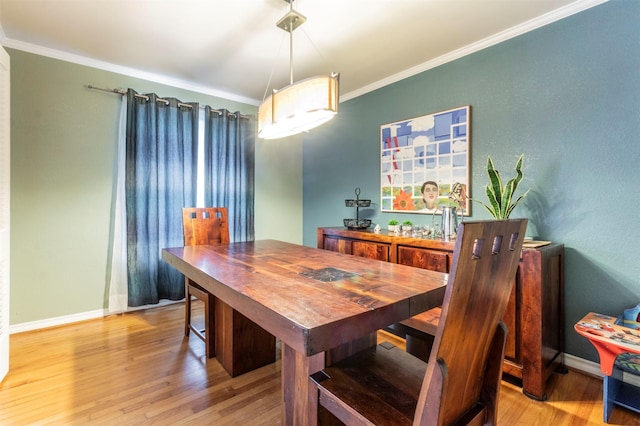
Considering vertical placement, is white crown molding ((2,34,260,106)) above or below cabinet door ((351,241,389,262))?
above

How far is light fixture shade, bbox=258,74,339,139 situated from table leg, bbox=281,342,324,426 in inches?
45.9

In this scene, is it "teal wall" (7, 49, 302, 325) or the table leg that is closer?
the table leg

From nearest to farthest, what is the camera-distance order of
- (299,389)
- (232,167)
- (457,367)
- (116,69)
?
(457,367) → (299,389) → (116,69) → (232,167)

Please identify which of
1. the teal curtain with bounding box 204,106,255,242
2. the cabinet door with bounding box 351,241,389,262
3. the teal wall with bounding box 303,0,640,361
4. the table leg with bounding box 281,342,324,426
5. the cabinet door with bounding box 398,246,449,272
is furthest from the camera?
the teal curtain with bounding box 204,106,255,242

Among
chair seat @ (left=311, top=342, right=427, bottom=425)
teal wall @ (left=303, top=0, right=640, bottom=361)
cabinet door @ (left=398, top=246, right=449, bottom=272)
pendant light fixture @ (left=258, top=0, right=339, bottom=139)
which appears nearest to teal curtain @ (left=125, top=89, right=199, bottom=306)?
pendant light fixture @ (left=258, top=0, right=339, bottom=139)

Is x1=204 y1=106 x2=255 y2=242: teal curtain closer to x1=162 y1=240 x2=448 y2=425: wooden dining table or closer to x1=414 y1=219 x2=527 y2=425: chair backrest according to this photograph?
x1=162 y1=240 x2=448 y2=425: wooden dining table

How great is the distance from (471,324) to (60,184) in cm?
339

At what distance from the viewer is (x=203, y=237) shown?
8.75 ft

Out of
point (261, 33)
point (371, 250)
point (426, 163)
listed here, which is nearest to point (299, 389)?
point (371, 250)

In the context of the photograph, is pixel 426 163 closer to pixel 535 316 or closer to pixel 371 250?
pixel 371 250

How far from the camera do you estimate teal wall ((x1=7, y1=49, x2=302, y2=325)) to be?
2.54m

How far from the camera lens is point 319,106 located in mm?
1563

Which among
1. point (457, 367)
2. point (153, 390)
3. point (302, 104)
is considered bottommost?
point (153, 390)

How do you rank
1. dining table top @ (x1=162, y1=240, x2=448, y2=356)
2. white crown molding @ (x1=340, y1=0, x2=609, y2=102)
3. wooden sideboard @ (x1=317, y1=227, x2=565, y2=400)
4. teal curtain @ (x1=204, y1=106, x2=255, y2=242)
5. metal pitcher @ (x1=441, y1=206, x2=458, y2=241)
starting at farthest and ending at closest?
teal curtain @ (x1=204, y1=106, x2=255, y2=242) < metal pitcher @ (x1=441, y1=206, x2=458, y2=241) < white crown molding @ (x1=340, y1=0, x2=609, y2=102) < wooden sideboard @ (x1=317, y1=227, x2=565, y2=400) < dining table top @ (x1=162, y1=240, x2=448, y2=356)
